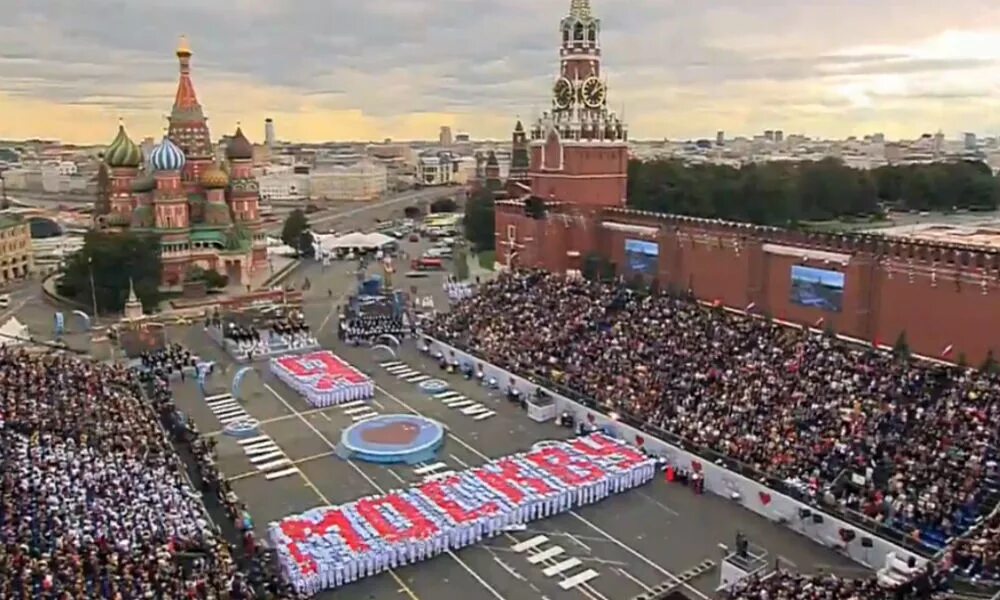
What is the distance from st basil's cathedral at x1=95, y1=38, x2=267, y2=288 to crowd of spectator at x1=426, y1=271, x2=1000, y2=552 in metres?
27.0

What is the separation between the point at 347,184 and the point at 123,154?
110309mm

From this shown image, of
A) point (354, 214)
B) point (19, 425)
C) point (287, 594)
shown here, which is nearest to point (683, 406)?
point (287, 594)

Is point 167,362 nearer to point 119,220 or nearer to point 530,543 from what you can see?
point 530,543

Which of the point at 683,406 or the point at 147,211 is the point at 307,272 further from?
the point at 683,406

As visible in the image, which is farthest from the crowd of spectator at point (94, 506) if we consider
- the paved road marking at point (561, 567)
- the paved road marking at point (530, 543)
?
the paved road marking at point (561, 567)

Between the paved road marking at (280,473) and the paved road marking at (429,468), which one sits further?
the paved road marking at (429,468)

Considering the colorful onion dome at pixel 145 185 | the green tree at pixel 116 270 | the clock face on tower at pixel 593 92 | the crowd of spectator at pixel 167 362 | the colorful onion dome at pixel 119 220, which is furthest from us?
the colorful onion dome at pixel 119 220

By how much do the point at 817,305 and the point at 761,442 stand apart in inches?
325

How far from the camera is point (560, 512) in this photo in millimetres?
22188

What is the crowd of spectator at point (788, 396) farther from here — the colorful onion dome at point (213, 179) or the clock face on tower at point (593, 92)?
the colorful onion dome at point (213, 179)

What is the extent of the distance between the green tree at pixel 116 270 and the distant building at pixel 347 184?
368ft

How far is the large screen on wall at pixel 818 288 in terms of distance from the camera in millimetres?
28766

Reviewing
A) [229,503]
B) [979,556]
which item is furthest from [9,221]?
[979,556]

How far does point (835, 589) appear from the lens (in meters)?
15.1
